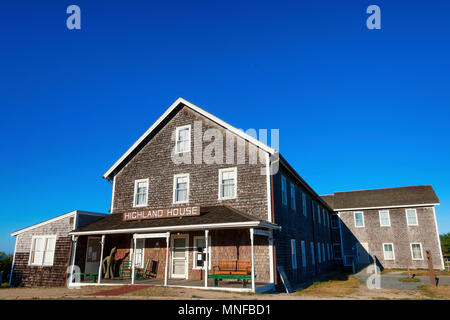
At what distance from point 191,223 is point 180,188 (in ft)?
14.4

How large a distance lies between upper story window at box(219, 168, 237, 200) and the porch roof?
80 centimetres

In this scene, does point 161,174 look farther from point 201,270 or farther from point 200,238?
point 201,270

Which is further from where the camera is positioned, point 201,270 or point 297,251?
point 297,251

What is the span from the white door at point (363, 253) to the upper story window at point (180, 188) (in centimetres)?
2337

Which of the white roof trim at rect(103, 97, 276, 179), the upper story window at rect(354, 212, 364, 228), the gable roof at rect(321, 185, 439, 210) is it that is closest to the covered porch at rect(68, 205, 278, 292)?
the white roof trim at rect(103, 97, 276, 179)

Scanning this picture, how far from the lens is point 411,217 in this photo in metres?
31.5

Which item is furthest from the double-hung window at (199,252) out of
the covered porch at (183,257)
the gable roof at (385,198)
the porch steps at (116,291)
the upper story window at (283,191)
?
the gable roof at (385,198)

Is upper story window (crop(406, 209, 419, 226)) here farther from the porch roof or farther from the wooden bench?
the wooden bench

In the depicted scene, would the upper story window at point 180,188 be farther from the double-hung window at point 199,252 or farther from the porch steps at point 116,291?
the porch steps at point 116,291

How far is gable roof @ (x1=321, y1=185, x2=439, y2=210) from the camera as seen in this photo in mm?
31859

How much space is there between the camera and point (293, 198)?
2042cm

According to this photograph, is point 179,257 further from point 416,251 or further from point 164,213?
point 416,251
